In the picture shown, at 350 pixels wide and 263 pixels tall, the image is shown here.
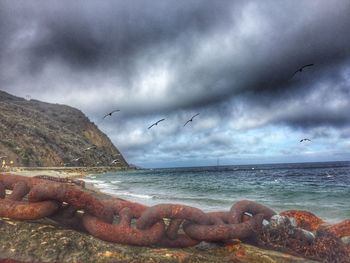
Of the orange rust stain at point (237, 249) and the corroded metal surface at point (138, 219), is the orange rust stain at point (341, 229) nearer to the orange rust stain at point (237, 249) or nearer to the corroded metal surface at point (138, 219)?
the corroded metal surface at point (138, 219)

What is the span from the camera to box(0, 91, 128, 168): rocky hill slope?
62.3 metres

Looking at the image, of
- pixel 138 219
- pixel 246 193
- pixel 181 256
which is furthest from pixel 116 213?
pixel 246 193

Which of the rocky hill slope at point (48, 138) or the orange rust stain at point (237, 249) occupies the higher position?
the rocky hill slope at point (48, 138)

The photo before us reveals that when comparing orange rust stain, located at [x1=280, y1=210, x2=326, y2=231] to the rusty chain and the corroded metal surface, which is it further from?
the rusty chain

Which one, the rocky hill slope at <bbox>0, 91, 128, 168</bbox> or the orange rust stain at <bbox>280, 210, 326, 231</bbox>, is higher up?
the rocky hill slope at <bbox>0, 91, 128, 168</bbox>

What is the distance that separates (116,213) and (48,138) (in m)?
82.4

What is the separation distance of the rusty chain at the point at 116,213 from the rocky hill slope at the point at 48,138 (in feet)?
145

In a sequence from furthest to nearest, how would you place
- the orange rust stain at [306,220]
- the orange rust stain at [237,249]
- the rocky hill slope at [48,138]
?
1. the rocky hill slope at [48,138]
2. the orange rust stain at [306,220]
3. the orange rust stain at [237,249]

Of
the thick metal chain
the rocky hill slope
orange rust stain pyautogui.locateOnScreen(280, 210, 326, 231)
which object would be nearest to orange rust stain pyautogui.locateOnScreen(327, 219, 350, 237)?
orange rust stain pyautogui.locateOnScreen(280, 210, 326, 231)

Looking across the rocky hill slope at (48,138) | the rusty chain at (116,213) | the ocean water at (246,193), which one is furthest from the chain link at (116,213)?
the rocky hill slope at (48,138)

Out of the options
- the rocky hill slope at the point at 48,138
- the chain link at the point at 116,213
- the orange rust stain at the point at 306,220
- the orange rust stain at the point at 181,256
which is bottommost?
the orange rust stain at the point at 181,256

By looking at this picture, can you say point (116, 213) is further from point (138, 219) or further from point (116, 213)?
point (138, 219)

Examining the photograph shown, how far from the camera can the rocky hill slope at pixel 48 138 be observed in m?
62.3

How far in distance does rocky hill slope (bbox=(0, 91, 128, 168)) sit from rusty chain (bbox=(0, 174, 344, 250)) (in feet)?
145
